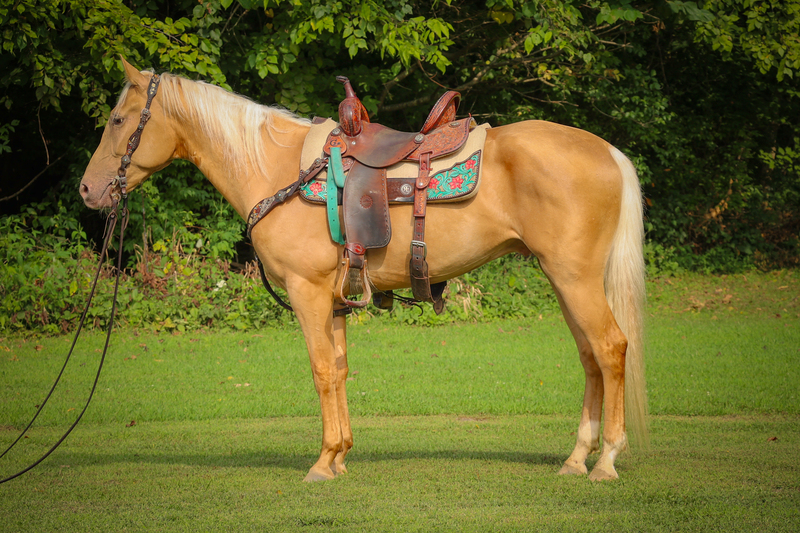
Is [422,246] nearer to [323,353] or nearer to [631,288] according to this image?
[323,353]

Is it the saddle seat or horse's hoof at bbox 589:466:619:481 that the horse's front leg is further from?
horse's hoof at bbox 589:466:619:481

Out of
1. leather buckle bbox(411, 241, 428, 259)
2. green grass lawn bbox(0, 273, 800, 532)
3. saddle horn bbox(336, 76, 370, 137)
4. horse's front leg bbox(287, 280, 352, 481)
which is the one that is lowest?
green grass lawn bbox(0, 273, 800, 532)

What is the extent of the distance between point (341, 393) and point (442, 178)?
4.87 ft

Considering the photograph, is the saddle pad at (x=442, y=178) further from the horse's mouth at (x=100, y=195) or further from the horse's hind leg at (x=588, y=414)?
the horse's mouth at (x=100, y=195)

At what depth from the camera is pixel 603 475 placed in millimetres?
3959

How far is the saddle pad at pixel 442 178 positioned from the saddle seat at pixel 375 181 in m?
0.04

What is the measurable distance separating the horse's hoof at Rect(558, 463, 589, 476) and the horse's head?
308 cm

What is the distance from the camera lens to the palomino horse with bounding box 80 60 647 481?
12.7 feet

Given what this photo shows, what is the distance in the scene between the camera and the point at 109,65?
26.6ft

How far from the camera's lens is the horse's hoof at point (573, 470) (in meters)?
4.12

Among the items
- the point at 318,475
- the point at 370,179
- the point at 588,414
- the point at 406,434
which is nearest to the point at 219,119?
the point at 370,179

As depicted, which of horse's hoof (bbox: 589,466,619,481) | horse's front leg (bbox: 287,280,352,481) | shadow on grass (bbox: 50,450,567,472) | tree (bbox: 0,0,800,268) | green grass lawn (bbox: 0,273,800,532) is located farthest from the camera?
tree (bbox: 0,0,800,268)

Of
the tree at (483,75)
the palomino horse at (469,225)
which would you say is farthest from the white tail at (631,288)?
the tree at (483,75)

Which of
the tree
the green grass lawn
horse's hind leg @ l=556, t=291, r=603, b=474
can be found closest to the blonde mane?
the green grass lawn
